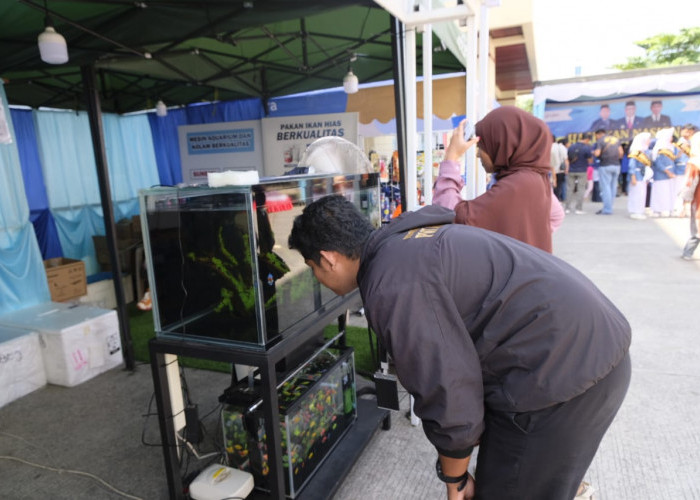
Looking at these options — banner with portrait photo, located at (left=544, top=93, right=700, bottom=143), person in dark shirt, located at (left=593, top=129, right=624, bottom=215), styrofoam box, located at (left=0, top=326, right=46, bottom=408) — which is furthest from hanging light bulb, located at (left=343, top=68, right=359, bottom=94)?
banner with portrait photo, located at (left=544, top=93, right=700, bottom=143)

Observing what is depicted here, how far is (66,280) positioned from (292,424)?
436 centimetres

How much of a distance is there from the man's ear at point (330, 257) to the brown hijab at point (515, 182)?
0.72 m

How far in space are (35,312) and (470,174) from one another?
4.17m

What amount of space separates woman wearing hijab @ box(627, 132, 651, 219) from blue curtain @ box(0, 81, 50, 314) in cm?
1102

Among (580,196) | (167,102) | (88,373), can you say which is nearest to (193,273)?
(88,373)

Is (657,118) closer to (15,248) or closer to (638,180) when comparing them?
(638,180)

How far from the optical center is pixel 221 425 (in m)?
2.30

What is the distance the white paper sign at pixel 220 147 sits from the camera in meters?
7.67

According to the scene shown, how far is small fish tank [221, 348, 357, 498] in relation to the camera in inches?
84.3

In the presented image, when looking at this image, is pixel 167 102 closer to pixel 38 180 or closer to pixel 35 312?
pixel 38 180

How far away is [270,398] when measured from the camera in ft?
6.10

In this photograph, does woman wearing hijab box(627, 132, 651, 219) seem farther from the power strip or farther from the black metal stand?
the power strip

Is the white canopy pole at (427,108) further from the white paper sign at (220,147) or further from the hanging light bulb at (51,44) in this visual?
the white paper sign at (220,147)

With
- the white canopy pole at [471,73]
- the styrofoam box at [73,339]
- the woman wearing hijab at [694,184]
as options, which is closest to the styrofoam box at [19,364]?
the styrofoam box at [73,339]
